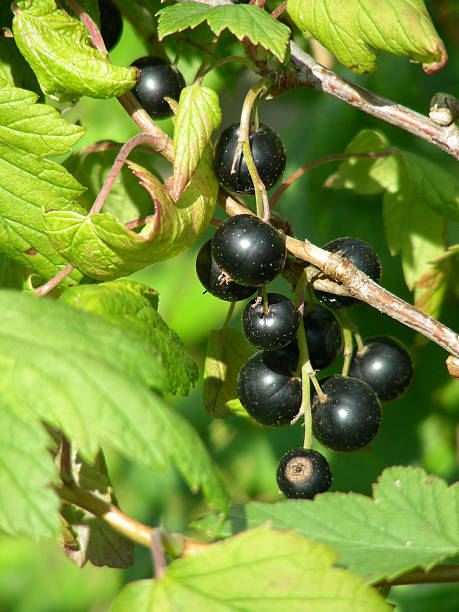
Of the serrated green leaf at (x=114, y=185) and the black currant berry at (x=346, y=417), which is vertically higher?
the serrated green leaf at (x=114, y=185)

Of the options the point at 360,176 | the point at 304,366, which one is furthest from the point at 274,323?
the point at 360,176

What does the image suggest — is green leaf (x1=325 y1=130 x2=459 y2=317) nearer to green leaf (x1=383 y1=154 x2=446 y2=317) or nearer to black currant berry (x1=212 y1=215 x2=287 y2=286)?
green leaf (x1=383 y1=154 x2=446 y2=317)

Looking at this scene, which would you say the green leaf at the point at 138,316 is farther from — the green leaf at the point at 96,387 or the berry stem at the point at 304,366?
the berry stem at the point at 304,366

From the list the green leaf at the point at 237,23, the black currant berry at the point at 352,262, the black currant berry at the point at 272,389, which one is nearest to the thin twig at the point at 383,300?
the black currant berry at the point at 352,262

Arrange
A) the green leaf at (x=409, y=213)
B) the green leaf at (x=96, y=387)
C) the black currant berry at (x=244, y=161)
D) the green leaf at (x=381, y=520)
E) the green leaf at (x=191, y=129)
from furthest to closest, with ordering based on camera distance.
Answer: the green leaf at (x=409, y=213)
the black currant berry at (x=244, y=161)
the green leaf at (x=191, y=129)
the green leaf at (x=381, y=520)
the green leaf at (x=96, y=387)

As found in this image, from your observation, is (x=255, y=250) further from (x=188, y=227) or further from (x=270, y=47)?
(x=270, y=47)

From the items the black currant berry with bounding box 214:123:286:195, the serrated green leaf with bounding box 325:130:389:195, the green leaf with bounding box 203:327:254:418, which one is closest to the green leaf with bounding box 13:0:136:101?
the black currant berry with bounding box 214:123:286:195

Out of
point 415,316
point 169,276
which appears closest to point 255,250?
point 415,316
